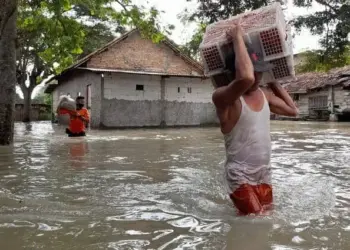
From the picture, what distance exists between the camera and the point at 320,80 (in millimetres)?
31484

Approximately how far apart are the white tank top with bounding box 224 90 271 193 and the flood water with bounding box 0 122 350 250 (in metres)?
0.34

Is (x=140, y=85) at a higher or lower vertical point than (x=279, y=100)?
higher

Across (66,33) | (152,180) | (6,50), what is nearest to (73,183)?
(152,180)

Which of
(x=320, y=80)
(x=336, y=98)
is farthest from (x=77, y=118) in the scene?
(x=320, y=80)

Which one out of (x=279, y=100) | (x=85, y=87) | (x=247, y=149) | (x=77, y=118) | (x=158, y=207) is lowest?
(x=158, y=207)

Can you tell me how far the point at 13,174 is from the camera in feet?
19.2

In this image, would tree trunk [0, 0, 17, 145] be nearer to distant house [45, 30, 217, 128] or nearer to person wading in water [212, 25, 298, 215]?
person wading in water [212, 25, 298, 215]

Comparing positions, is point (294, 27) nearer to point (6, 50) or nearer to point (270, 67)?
point (6, 50)

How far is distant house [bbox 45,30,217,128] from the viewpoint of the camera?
19.8 metres

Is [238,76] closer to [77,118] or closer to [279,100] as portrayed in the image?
[279,100]

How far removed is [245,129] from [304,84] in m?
31.8

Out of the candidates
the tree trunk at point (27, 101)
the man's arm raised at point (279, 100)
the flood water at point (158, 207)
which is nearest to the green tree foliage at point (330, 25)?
the flood water at point (158, 207)

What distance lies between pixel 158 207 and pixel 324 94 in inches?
1158

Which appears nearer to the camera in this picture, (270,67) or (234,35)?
(234,35)
